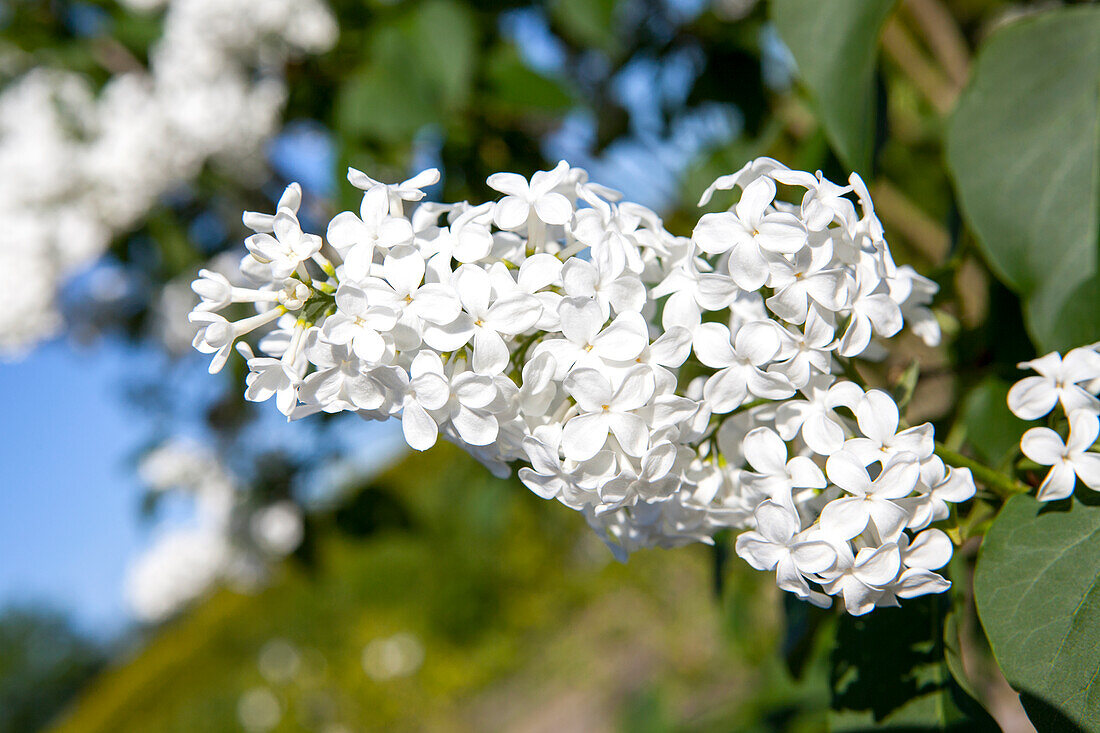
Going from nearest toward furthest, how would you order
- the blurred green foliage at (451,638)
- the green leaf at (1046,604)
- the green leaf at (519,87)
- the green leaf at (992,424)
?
the green leaf at (1046,604), the green leaf at (992,424), the green leaf at (519,87), the blurred green foliage at (451,638)

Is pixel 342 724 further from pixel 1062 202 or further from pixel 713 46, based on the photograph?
pixel 1062 202

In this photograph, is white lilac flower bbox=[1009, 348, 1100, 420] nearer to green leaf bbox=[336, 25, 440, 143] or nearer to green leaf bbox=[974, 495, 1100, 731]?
green leaf bbox=[974, 495, 1100, 731]

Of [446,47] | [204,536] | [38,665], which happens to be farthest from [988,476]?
[38,665]

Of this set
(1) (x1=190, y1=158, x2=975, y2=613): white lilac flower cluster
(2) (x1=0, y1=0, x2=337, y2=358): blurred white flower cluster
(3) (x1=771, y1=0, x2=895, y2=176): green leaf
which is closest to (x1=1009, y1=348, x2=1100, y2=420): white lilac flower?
(1) (x1=190, y1=158, x2=975, y2=613): white lilac flower cluster

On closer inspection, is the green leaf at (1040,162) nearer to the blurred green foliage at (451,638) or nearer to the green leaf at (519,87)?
the green leaf at (519,87)

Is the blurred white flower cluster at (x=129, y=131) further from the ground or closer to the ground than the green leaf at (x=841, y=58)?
closer to the ground

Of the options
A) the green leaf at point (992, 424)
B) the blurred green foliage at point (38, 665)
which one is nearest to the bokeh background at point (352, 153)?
the green leaf at point (992, 424)

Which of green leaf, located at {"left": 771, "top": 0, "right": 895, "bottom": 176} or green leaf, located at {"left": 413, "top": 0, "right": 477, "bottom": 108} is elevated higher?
green leaf, located at {"left": 771, "top": 0, "right": 895, "bottom": 176}
